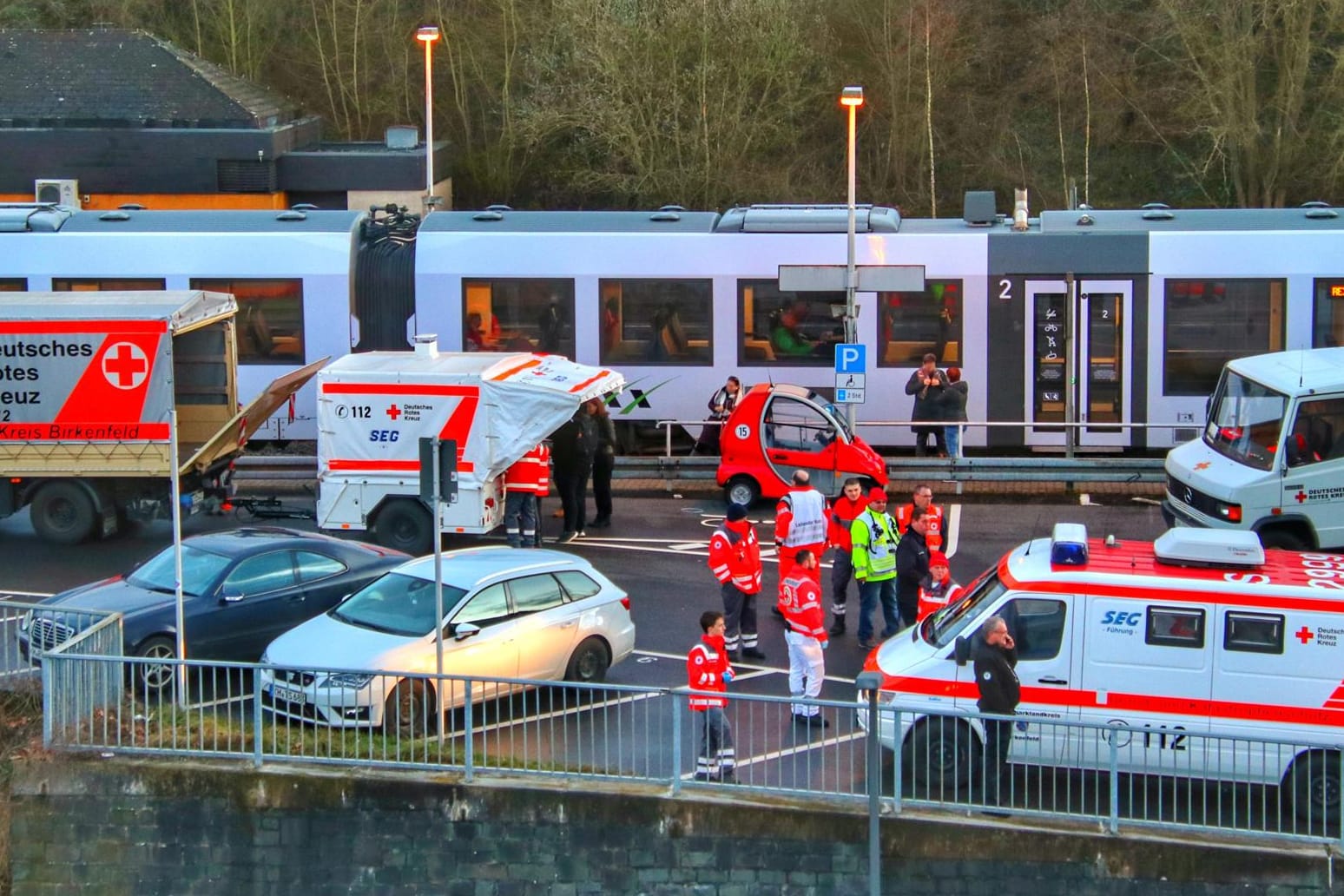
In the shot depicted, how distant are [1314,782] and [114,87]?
29.9m

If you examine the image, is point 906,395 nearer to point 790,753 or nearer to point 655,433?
point 655,433

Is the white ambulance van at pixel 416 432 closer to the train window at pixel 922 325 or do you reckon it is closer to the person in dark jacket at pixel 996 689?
the train window at pixel 922 325

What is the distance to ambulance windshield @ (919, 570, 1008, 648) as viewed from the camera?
12.2 m

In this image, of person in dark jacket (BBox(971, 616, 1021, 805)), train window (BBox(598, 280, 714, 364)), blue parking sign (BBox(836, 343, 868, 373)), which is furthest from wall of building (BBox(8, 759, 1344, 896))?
train window (BBox(598, 280, 714, 364))

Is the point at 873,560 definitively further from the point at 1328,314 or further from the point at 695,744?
the point at 1328,314

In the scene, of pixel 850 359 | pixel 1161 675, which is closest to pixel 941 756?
pixel 1161 675

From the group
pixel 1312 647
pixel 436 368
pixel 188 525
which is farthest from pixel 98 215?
pixel 1312 647

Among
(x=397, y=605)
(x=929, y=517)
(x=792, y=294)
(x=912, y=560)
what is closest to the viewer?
(x=397, y=605)

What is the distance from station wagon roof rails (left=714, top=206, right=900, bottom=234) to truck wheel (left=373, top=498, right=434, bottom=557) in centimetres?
662

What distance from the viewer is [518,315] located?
78.1ft

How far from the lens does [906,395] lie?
2345 centimetres

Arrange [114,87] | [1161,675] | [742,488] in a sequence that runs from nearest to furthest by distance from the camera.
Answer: [1161,675] → [742,488] → [114,87]

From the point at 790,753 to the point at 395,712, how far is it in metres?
2.72

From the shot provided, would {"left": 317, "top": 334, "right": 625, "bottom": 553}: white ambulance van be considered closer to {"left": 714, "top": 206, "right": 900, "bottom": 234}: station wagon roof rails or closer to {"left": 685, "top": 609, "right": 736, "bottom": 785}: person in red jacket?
{"left": 714, "top": 206, "right": 900, "bottom": 234}: station wagon roof rails
